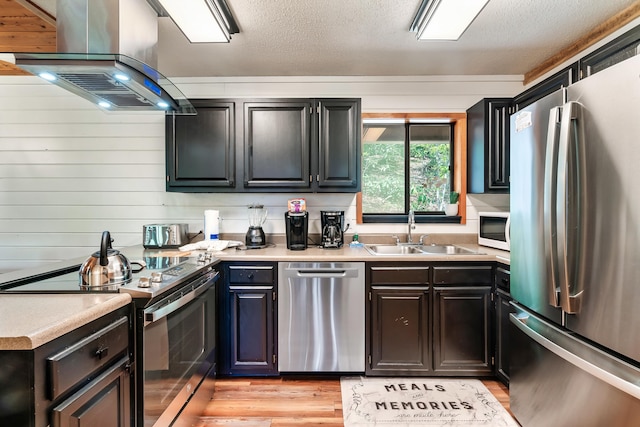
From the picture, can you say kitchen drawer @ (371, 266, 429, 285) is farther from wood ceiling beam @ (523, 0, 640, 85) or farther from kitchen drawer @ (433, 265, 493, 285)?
wood ceiling beam @ (523, 0, 640, 85)

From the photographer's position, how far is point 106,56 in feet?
4.55

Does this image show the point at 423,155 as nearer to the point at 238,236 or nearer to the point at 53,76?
the point at 238,236

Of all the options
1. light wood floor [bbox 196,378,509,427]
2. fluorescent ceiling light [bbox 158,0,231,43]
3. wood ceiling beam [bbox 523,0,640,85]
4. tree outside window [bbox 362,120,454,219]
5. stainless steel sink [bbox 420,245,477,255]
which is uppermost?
wood ceiling beam [bbox 523,0,640,85]

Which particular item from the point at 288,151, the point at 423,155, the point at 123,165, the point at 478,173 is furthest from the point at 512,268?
the point at 123,165

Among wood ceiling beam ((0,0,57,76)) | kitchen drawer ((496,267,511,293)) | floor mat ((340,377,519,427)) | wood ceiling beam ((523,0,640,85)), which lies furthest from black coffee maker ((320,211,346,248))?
wood ceiling beam ((0,0,57,76))

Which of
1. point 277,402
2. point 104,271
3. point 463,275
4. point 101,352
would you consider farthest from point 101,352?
point 463,275

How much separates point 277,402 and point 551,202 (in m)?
2.01

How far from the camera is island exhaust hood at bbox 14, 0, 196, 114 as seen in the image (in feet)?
4.54

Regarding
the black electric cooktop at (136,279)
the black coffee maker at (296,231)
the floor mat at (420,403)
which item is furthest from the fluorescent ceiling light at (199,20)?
the floor mat at (420,403)

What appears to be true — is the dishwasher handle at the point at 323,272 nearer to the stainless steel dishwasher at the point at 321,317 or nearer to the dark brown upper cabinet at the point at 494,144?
the stainless steel dishwasher at the point at 321,317

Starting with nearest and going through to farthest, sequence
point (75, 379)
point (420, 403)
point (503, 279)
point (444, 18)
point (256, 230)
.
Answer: point (75, 379), point (444, 18), point (420, 403), point (503, 279), point (256, 230)

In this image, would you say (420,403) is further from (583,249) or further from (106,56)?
(106,56)

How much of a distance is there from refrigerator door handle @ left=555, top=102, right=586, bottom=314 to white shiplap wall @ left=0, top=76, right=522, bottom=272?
165 cm

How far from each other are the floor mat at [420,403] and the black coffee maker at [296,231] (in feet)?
3.55
